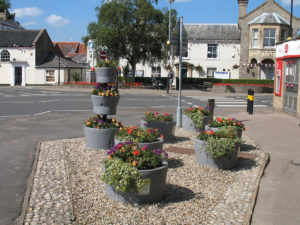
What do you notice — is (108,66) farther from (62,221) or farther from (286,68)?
(286,68)

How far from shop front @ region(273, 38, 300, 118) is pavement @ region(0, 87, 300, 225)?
1.88 meters

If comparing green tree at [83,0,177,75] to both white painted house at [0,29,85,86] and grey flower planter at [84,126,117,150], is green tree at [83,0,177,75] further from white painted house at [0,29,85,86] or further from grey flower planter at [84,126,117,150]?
grey flower planter at [84,126,117,150]

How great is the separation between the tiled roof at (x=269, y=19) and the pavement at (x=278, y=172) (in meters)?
28.4

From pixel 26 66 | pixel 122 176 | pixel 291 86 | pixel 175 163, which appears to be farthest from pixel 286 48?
pixel 26 66

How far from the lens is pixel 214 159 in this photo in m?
7.32

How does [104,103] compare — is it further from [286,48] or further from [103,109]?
[286,48]

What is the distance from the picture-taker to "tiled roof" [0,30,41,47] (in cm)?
4553

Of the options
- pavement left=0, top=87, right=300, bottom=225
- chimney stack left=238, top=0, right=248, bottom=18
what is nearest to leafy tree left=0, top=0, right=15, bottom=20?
chimney stack left=238, top=0, right=248, bottom=18

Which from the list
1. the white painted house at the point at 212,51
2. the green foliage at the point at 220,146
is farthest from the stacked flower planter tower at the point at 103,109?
the white painted house at the point at 212,51

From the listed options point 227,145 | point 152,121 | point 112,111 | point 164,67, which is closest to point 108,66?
point 112,111

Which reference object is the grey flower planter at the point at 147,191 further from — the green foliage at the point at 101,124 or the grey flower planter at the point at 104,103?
the grey flower planter at the point at 104,103

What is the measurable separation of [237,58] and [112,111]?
35.6 metres

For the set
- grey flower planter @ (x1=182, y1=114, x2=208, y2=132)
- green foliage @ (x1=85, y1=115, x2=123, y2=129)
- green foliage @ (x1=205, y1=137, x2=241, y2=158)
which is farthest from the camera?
grey flower planter @ (x1=182, y1=114, x2=208, y2=132)

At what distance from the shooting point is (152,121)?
988 centimetres
